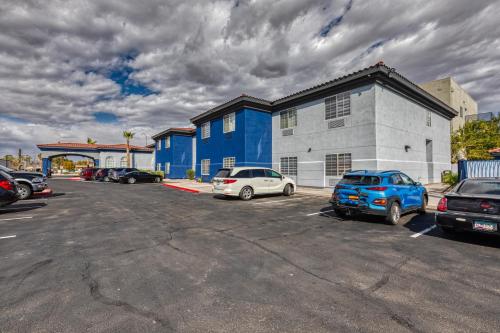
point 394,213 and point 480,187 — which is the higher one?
point 480,187

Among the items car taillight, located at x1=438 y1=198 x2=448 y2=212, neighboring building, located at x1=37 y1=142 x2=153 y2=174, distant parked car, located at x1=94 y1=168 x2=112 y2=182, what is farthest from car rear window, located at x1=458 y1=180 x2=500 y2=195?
neighboring building, located at x1=37 y1=142 x2=153 y2=174

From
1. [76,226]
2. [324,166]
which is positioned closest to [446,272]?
[76,226]

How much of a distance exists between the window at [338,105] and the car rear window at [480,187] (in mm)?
10785

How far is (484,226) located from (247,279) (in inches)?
210

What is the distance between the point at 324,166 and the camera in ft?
58.4

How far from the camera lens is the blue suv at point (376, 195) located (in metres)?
7.27

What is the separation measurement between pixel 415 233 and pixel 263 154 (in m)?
16.0

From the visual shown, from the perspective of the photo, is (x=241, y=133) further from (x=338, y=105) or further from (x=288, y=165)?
(x=338, y=105)

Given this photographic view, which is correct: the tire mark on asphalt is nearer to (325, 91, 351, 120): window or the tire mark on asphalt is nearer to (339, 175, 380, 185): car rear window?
(339, 175, 380, 185): car rear window

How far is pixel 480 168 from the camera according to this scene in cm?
1445

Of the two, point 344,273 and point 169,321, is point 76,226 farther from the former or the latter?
point 344,273

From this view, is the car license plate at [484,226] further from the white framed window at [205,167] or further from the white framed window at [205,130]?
the white framed window at [205,130]

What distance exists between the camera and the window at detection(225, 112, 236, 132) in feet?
74.1

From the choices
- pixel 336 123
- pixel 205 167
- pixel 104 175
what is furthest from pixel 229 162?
pixel 104 175
